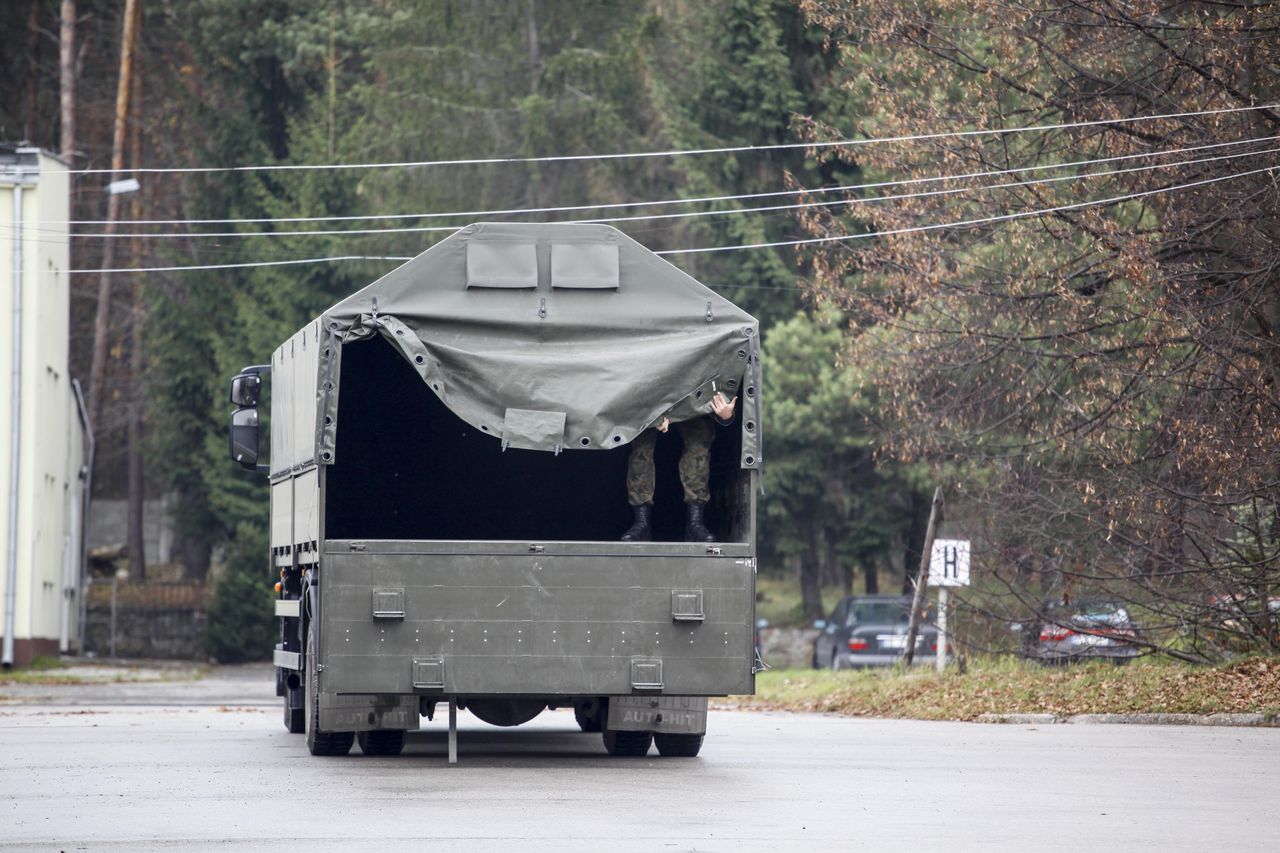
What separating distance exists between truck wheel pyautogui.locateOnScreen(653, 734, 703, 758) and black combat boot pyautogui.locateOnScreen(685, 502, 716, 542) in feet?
5.43

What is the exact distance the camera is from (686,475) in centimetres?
1412

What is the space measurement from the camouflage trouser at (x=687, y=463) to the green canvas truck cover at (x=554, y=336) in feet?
2.06

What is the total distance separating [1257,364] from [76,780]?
12659mm

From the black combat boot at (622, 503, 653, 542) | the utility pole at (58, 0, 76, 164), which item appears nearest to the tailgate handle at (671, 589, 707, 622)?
the black combat boot at (622, 503, 653, 542)

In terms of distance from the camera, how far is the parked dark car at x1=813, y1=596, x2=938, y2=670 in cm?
3269

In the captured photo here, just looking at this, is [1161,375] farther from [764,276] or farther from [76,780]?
[764,276]

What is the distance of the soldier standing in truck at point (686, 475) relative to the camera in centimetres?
1399

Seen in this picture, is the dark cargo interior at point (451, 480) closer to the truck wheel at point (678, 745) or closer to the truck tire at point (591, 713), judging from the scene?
Answer: the truck tire at point (591, 713)

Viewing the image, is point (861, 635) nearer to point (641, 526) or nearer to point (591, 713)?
point (591, 713)

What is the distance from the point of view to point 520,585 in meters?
13.0

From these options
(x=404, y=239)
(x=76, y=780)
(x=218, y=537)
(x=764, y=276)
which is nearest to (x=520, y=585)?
(x=76, y=780)

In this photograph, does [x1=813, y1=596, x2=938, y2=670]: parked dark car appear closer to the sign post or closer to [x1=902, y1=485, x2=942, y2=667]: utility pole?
[x1=902, y1=485, x2=942, y2=667]: utility pole

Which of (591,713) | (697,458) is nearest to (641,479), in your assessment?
(697,458)

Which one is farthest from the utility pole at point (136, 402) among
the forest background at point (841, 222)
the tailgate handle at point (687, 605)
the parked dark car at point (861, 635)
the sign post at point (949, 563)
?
the tailgate handle at point (687, 605)
